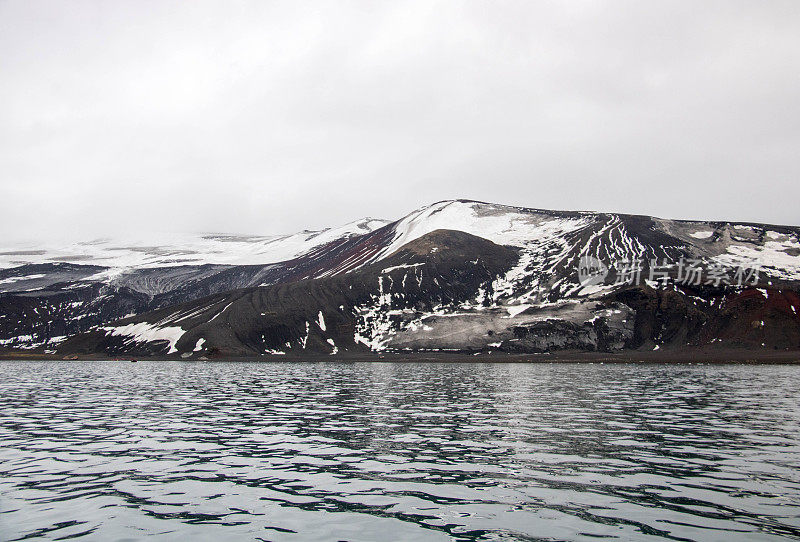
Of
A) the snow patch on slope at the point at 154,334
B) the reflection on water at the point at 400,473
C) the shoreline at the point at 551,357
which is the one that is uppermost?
the reflection on water at the point at 400,473

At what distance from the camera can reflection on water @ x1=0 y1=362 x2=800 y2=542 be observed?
51.0 ft

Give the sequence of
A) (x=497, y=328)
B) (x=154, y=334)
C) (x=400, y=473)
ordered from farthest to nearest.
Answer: (x=154, y=334) → (x=497, y=328) → (x=400, y=473)

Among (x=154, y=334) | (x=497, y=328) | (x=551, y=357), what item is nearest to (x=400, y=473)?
(x=551, y=357)

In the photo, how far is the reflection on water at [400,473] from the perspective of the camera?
15.5 metres

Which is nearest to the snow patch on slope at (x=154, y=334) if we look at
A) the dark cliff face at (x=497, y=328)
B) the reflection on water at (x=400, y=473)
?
the dark cliff face at (x=497, y=328)

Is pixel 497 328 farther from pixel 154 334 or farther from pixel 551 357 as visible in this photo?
pixel 154 334

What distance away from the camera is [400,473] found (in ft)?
71.5

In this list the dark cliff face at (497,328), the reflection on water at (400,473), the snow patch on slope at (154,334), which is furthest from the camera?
the snow patch on slope at (154,334)

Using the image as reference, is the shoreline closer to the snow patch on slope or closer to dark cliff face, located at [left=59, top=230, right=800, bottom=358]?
dark cliff face, located at [left=59, top=230, right=800, bottom=358]

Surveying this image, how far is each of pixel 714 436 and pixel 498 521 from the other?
18.7 meters

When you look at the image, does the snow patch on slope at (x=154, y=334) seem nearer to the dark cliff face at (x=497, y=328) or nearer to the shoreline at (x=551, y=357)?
the dark cliff face at (x=497, y=328)

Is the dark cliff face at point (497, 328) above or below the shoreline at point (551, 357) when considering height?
above

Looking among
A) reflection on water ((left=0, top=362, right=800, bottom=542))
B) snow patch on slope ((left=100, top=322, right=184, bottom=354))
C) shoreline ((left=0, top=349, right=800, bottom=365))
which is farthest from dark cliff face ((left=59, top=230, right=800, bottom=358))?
reflection on water ((left=0, top=362, right=800, bottom=542))

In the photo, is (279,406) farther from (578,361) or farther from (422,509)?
(578,361)
